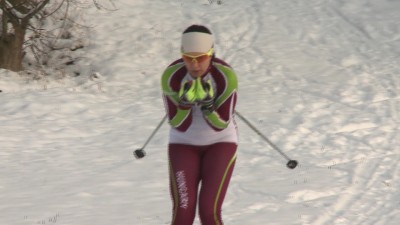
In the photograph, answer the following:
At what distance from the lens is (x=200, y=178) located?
14.6 feet

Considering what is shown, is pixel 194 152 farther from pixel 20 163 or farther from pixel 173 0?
pixel 173 0

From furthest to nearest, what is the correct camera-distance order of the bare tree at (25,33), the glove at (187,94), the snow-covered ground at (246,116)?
1. the bare tree at (25,33)
2. the snow-covered ground at (246,116)
3. the glove at (187,94)

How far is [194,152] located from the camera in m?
4.41

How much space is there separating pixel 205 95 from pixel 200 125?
0.88 feet

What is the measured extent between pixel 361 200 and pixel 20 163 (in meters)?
4.19

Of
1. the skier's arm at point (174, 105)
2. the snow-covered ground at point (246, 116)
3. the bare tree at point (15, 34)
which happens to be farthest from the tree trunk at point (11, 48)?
the skier's arm at point (174, 105)

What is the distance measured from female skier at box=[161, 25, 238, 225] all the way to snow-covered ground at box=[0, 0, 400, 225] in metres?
1.95

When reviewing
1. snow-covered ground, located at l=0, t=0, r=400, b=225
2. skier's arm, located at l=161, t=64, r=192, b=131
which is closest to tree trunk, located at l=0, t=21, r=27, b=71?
snow-covered ground, located at l=0, t=0, r=400, b=225

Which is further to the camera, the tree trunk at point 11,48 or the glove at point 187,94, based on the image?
the tree trunk at point 11,48

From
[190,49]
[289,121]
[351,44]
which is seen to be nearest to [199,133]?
[190,49]

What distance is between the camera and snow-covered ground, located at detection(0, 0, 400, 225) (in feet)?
22.3

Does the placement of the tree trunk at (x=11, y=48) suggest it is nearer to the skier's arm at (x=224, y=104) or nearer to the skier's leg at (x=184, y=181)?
the skier's leg at (x=184, y=181)

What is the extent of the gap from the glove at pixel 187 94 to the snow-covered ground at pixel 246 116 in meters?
2.22

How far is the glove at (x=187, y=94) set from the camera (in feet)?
13.8
